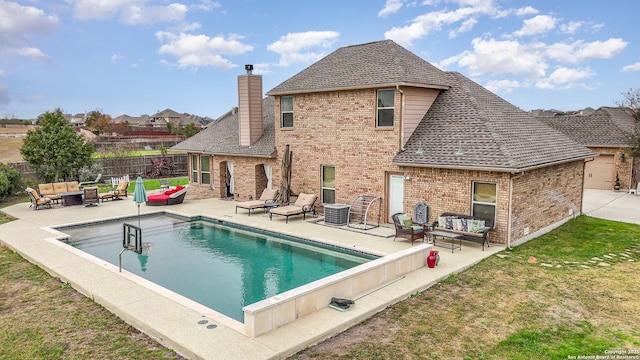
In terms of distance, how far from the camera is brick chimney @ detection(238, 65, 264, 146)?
21469 mm

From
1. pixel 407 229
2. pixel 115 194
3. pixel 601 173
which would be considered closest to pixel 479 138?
pixel 407 229

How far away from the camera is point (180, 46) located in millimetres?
34344

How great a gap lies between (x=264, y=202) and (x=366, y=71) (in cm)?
722

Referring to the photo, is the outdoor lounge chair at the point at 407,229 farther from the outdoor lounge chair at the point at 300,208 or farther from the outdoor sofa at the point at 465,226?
the outdoor lounge chair at the point at 300,208

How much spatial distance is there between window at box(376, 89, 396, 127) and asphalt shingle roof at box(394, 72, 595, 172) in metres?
1.12

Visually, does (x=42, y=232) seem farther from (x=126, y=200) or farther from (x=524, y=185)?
(x=524, y=185)

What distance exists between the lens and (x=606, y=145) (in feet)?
84.3

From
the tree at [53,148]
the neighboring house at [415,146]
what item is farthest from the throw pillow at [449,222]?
the tree at [53,148]

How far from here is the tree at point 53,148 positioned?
23406 mm

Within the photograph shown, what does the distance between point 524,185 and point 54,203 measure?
70.3ft

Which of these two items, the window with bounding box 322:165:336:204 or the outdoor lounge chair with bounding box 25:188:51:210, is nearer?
the window with bounding box 322:165:336:204

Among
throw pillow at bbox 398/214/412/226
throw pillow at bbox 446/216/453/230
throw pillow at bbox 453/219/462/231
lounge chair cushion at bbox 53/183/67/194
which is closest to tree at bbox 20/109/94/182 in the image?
lounge chair cushion at bbox 53/183/67/194

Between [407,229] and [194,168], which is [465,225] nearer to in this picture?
[407,229]

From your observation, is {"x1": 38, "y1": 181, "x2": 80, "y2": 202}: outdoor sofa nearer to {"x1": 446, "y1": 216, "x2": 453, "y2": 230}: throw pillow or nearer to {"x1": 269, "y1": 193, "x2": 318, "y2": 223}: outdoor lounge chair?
{"x1": 269, "y1": 193, "x2": 318, "y2": 223}: outdoor lounge chair
